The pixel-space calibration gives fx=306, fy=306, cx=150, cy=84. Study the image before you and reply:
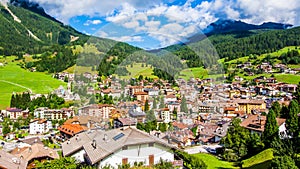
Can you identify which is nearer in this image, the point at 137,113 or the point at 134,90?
the point at 134,90

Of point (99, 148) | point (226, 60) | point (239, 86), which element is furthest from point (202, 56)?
point (226, 60)

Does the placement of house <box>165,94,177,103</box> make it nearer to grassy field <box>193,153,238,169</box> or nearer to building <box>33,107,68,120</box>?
grassy field <box>193,153,238,169</box>

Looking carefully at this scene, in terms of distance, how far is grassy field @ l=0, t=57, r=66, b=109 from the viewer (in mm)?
53128

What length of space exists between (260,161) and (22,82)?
53.1 m

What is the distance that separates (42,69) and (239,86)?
41.7 m

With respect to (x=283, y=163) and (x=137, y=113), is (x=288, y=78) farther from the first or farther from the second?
(x=137, y=113)

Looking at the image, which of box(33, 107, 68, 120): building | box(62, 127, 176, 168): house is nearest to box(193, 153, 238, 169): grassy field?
box(62, 127, 176, 168): house

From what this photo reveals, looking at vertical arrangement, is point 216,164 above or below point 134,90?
below

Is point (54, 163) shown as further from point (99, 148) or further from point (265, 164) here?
point (265, 164)

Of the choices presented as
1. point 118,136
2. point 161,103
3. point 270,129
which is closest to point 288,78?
point 270,129

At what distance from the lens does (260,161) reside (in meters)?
12.6

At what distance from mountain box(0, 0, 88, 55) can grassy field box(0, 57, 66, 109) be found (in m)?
17.5

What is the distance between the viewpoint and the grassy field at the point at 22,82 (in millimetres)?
53128

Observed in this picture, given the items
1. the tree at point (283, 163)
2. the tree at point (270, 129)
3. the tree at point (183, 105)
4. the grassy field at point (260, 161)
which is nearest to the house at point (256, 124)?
the tree at point (270, 129)
